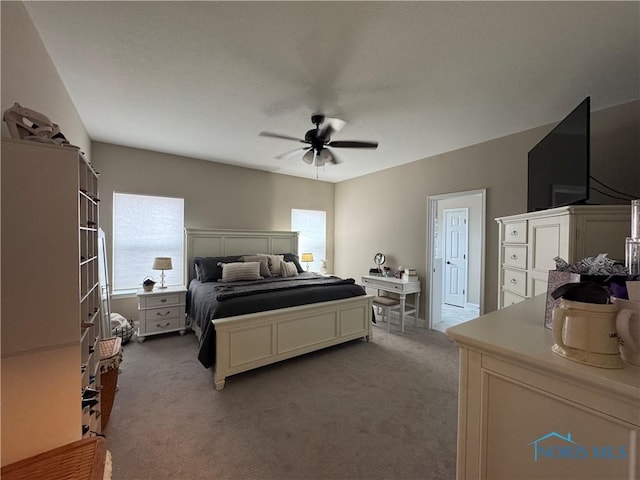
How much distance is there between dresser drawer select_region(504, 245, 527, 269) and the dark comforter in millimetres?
1655

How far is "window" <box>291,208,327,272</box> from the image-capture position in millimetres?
5500

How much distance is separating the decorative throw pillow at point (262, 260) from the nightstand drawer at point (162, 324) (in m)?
1.27

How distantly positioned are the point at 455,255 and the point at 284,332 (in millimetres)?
4561

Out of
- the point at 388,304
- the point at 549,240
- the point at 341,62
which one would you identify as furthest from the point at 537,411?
the point at 388,304

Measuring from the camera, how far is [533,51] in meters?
1.75

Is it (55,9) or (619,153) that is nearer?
(55,9)

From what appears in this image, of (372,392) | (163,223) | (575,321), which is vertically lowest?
(372,392)

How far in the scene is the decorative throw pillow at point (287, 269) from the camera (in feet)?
14.0

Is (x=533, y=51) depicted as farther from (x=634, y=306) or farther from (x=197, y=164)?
(x=197, y=164)

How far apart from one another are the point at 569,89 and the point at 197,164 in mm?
4577

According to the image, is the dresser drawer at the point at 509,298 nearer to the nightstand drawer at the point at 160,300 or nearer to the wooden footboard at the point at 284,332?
the wooden footboard at the point at 284,332

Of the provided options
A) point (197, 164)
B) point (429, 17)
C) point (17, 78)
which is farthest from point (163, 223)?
point (429, 17)

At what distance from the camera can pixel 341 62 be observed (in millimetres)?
1885

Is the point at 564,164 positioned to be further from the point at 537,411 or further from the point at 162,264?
the point at 162,264
